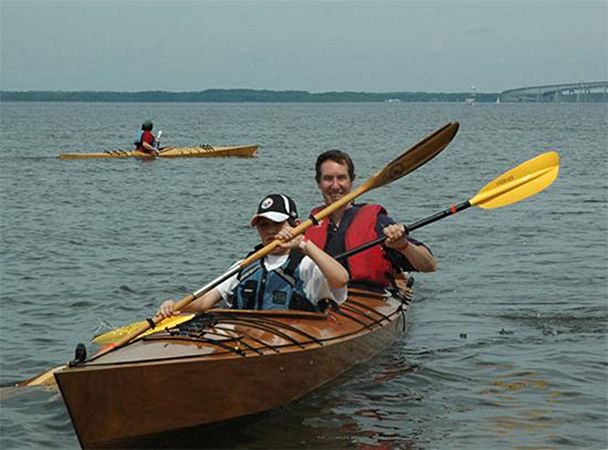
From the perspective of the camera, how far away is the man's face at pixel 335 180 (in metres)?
7.12

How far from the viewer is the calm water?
6.30 metres

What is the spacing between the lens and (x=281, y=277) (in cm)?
625

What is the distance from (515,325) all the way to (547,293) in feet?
4.79

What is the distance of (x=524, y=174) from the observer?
7836 millimetres

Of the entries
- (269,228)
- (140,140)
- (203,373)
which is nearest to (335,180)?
(269,228)

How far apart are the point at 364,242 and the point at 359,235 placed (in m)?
0.07

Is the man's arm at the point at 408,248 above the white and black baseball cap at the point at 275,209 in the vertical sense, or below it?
below

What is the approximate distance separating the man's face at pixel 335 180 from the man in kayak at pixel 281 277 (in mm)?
917

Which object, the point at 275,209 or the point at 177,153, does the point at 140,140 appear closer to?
the point at 177,153

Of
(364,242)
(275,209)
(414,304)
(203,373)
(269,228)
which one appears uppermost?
(275,209)

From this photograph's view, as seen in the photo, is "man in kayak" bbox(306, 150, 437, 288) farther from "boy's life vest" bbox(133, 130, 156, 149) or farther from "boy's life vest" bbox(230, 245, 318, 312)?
"boy's life vest" bbox(133, 130, 156, 149)

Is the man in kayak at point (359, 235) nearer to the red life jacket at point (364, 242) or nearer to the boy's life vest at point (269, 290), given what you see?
the red life jacket at point (364, 242)

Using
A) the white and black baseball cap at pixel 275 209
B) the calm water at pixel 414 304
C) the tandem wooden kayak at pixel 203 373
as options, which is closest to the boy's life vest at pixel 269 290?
the tandem wooden kayak at pixel 203 373

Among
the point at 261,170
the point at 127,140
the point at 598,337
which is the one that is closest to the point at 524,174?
the point at 598,337
